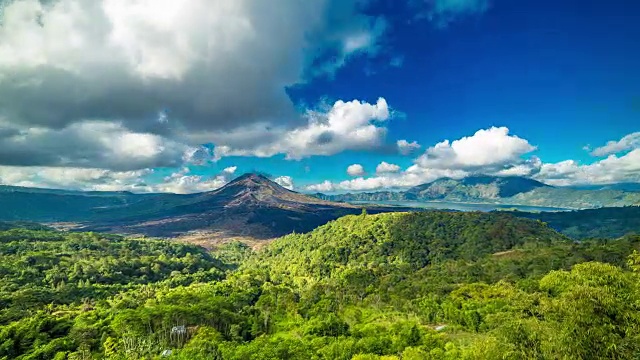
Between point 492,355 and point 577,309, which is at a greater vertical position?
point 577,309

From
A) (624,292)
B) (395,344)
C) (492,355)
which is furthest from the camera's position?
(395,344)

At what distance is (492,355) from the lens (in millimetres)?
29844

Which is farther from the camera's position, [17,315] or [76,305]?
[76,305]

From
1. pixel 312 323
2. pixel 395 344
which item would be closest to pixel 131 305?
pixel 312 323

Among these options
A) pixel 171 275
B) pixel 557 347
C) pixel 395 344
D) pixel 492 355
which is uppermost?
pixel 557 347

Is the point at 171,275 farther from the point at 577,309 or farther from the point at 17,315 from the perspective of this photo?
the point at 577,309

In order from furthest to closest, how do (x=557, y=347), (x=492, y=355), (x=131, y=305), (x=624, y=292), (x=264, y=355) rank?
(x=131, y=305), (x=264, y=355), (x=492, y=355), (x=624, y=292), (x=557, y=347)

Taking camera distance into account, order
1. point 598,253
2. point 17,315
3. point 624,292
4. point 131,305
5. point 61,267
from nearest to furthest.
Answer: point 624,292 < point 17,315 < point 131,305 < point 598,253 < point 61,267

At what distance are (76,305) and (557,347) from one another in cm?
14233

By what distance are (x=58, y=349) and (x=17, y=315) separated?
→ 41882 millimetres

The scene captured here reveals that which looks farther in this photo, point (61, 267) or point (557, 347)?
point (61, 267)

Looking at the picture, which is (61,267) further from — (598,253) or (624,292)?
(598,253)

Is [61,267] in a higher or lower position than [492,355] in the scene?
lower

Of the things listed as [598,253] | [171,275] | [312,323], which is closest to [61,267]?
[171,275]
